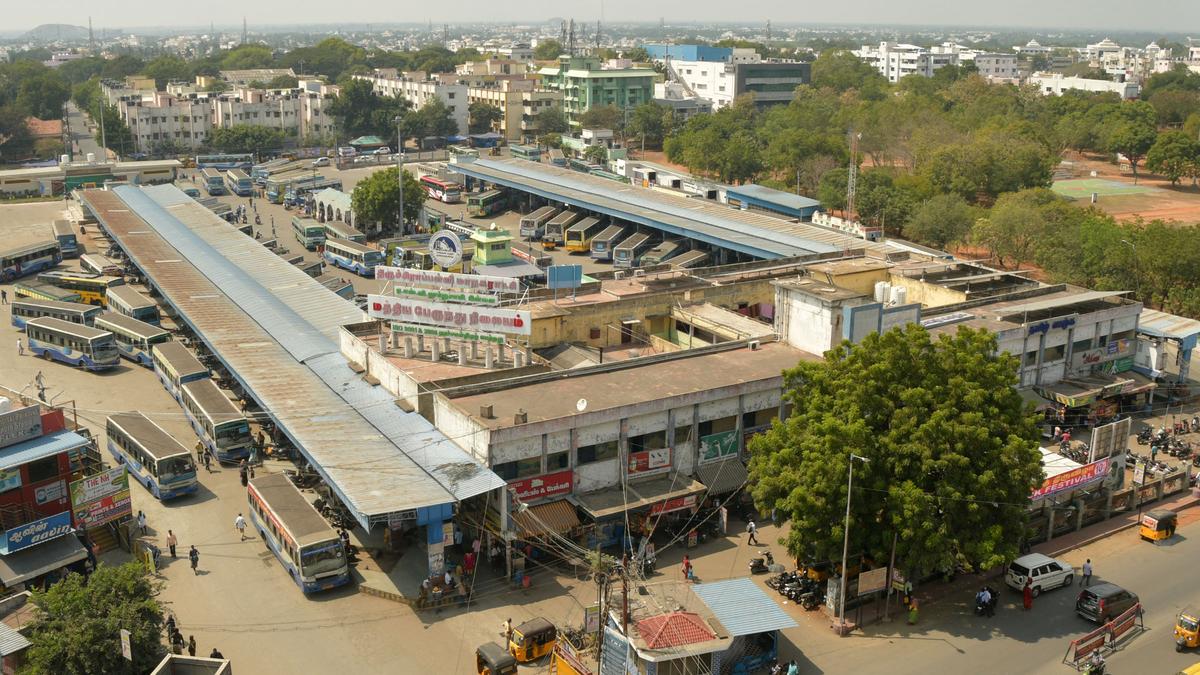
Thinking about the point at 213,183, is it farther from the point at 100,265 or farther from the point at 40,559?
the point at 40,559

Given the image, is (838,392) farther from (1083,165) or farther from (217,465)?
(1083,165)

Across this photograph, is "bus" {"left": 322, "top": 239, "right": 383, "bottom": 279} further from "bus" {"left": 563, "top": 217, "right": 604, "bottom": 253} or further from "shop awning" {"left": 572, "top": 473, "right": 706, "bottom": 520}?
"shop awning" {"left": 572, "top": 473, "right": 706, "bottom": 520}

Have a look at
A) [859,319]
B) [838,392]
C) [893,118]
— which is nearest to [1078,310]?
[859,319]

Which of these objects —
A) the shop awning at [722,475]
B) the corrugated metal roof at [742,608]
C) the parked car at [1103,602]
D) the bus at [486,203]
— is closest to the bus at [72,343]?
the shop awning at [722,475]

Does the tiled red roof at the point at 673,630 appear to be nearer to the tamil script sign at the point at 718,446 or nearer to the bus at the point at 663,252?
the tamil script sign at the point at 718,446

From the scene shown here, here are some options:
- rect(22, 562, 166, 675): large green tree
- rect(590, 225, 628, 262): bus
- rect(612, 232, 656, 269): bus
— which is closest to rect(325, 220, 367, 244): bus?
rect(590, 225, 628, 262): bus

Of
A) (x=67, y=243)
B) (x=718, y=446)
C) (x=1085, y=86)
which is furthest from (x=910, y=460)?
(x=1085, y=86)
